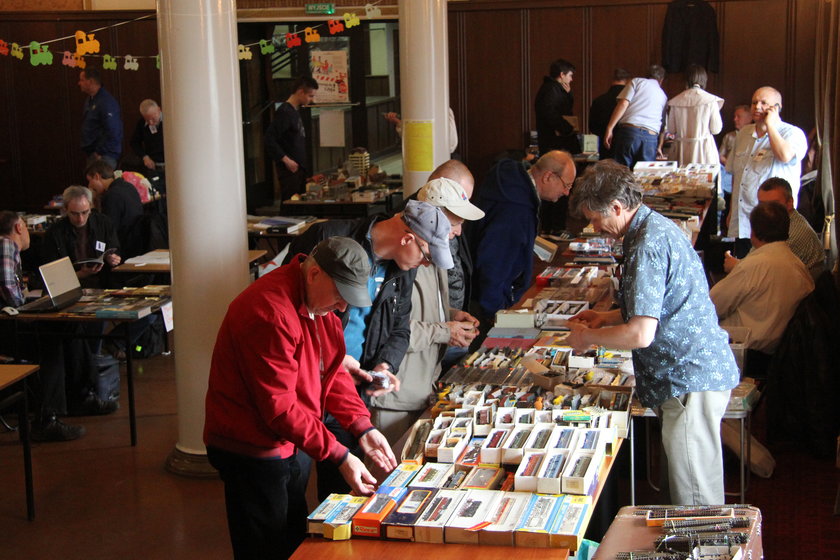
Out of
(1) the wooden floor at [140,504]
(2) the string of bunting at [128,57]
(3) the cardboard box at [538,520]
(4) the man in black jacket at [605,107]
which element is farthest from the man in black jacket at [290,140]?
(3) the cardboard box at [538,520]

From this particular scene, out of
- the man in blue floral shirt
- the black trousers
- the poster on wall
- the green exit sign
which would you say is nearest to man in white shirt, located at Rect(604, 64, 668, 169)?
the green exit sign

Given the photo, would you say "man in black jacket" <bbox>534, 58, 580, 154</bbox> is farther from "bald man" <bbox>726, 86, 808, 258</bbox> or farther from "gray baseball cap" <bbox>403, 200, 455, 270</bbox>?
"gray baseball cap" <bbox>403, 200, 455, 270</bbox>

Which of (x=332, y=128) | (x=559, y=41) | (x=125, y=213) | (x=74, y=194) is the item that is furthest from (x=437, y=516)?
(x=332, y=128)

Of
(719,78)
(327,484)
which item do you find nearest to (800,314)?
(327,484)

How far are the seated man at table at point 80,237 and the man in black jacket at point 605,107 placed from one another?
623 cm

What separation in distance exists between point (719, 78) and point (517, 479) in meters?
10.8

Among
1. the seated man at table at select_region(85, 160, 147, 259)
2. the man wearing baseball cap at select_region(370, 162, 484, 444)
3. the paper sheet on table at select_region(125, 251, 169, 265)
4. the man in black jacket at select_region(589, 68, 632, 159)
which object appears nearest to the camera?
the man wearing baseball cap at select_region(370, 162, 484, 444)

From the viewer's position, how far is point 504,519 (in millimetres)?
2873

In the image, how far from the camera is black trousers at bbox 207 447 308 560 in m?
3.21

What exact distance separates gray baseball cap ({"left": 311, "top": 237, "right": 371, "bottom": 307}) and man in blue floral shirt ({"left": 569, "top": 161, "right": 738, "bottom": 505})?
1.05 m

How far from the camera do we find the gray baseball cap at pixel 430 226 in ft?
11.9

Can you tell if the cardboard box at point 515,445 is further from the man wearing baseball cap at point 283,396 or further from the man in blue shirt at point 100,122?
the man in blue shirt at point 100,122

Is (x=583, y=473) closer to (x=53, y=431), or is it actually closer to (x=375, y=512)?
(x=375, y=512)

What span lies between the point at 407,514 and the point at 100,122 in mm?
10131
